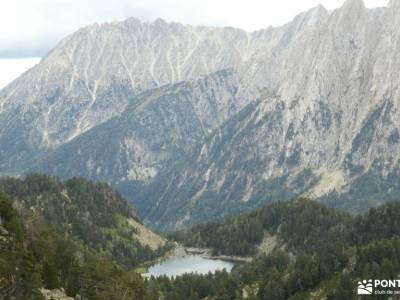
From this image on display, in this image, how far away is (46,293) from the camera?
A: 132 m

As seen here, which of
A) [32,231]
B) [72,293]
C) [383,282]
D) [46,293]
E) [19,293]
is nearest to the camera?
[19,293]

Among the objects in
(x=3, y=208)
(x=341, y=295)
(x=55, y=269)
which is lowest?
(x=341, y=295)

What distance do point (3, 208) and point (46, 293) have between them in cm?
2837

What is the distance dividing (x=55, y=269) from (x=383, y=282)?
91.8 meters

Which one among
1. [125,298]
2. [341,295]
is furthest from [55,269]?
[341,295]

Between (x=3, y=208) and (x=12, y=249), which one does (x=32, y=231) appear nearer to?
(x=3, y=208)

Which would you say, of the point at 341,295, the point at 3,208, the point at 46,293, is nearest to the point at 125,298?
the point at 46,293

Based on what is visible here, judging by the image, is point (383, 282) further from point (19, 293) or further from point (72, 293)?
point (19, 293)

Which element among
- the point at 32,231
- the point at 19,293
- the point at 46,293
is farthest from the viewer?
the point at 32,231

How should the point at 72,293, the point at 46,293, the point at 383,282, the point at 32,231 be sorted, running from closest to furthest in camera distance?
the point at 46,293 < the point at 72,293 < the point at 32,231 < the point at 383,282

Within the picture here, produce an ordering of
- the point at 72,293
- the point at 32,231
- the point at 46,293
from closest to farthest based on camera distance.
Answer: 1. the point at 46,293
2. the point at 72,293
3. the point at 32,231

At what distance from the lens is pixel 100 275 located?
159250mm

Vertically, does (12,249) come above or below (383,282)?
above

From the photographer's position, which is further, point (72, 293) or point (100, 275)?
point (100, 275)
